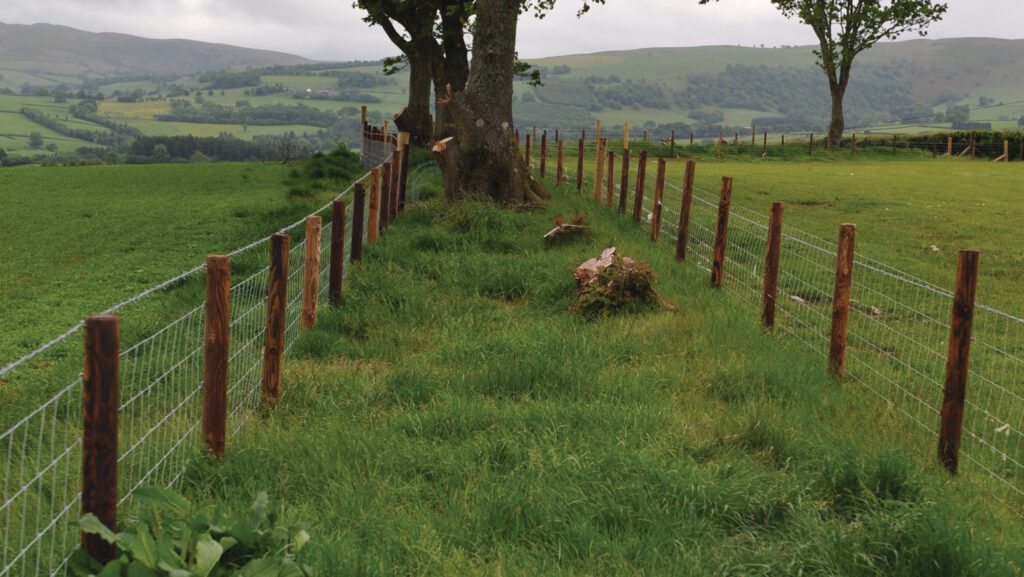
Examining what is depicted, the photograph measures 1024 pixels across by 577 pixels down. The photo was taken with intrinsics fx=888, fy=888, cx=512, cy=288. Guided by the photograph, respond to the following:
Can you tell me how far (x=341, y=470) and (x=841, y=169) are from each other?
35091 millimetres

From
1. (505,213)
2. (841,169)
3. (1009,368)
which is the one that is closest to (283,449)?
(1009,368)

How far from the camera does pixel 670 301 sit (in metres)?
9.61

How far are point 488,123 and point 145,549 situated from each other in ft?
43.4

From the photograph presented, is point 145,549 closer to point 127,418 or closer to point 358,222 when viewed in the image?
point 127,418

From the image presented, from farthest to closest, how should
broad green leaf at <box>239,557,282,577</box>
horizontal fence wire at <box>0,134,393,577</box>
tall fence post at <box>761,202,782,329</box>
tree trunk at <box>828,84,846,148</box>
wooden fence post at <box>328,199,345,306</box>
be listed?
tree trunk at <box>828,84,846,148</box> → wooden fence post at <box>328,199,345,306</box> → tall fence post at <box>761,202,782,329</box> → horizontal fence wire at <box>0,134,393,577</box> → broad green leaf at <box>239,557,282,577</box>

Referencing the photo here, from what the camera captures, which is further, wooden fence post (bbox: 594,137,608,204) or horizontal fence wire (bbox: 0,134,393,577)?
wooden fence post (bbox: 594,137,608,204)

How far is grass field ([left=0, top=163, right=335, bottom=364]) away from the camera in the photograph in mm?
10977

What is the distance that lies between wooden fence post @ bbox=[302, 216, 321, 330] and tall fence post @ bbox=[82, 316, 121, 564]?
4.26 metres

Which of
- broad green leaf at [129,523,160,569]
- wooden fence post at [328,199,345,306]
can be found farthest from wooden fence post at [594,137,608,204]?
broad green leaf at [129,523,160,569]

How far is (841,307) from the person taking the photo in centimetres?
755

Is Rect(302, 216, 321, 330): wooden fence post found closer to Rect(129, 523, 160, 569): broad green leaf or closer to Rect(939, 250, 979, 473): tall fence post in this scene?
Rect(129, 523, 160, 569): broad green leaf

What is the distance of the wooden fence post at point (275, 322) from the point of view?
6.34m

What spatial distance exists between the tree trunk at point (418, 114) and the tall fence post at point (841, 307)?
19185mm

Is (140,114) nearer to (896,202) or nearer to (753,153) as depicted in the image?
(753,153)
